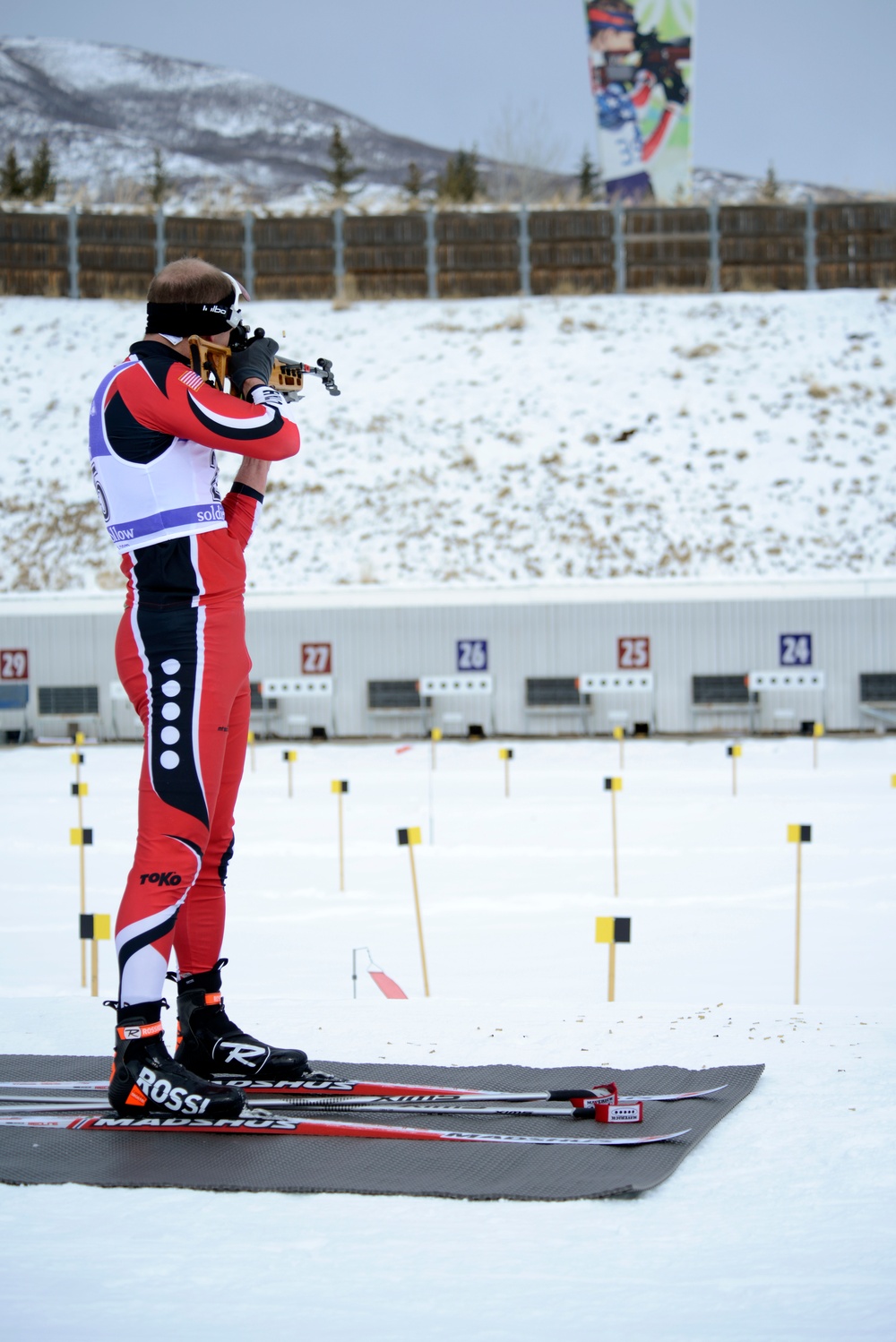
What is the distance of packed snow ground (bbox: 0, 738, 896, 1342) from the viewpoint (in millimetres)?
1990

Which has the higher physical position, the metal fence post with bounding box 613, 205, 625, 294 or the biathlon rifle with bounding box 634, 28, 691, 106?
the biathlon rifle with bounding box 634, 28, 691, 106

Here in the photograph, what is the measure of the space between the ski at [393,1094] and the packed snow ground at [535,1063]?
267mm

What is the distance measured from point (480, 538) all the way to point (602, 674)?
6.71 meters

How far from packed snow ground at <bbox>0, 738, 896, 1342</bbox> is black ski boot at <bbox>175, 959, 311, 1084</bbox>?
388 millimetres

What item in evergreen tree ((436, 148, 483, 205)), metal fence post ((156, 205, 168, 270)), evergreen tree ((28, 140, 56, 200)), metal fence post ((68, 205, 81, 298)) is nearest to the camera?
metal fence post ((156, 205, 168, 270))

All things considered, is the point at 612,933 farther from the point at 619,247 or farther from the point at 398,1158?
the point at 619,247

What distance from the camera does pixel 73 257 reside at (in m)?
35.5

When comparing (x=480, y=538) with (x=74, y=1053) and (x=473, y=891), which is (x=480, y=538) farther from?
(x=74, y=1053)

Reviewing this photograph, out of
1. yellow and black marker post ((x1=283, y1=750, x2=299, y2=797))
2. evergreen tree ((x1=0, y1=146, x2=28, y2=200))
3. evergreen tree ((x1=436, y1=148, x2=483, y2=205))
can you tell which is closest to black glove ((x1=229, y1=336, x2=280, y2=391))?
yellow and black marker post ((x1=283, y1=750, x2=299, y2=797))

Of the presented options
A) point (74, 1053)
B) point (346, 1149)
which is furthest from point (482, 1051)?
point (74, 1053)

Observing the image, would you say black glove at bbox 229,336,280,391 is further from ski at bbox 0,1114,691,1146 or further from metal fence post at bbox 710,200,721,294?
metal fence post at bbox 710,200,721,294

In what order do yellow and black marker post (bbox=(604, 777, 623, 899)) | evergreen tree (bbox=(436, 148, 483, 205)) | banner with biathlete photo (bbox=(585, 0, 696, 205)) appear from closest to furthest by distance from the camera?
1. yellow and black marker post (bbox=(604, 777, 623, 899))
2. banner with biathlete photo (bbox=(585, 0, 696, 205))
3. evergreen tree (bbox=(436, 148, 483, 205))

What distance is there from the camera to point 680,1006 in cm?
403

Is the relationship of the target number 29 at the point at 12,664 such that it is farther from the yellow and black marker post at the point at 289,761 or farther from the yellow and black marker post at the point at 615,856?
the yellow and black marker post at the point at 615,856
